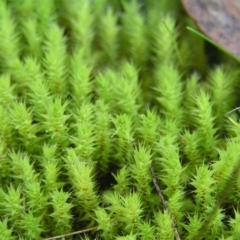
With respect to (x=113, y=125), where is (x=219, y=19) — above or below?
above

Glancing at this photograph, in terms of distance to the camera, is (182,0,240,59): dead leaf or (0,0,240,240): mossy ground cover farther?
(182,0,240,59): dead leaf

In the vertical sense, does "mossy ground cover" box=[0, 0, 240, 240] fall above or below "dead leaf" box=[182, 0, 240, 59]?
below

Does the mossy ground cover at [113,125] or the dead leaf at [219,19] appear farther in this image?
Answer: the dead leaf at [219,19]

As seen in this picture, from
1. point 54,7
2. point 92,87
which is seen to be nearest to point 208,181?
point 92,87

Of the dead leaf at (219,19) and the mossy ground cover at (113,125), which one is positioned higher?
the dead leaf at (219,19)

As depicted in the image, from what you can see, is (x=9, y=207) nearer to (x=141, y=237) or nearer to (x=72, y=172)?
(x=72, y=172)
